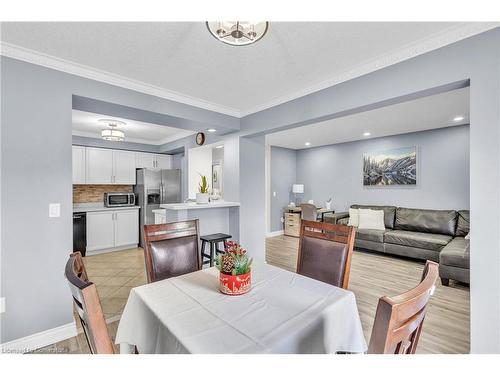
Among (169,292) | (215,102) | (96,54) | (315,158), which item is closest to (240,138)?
(215,102)

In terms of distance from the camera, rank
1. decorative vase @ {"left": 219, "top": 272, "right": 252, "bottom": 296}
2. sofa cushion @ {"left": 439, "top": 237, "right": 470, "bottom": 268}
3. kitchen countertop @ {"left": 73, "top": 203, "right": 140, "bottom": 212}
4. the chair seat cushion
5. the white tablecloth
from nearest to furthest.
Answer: the white tablecloth
decorative vase @ {"left": 219, "top": 272, "right": 252, "bottom": 296}
sofa cushion @ {"left": 439, "top": 237, "right": 470, "bottom": 268}
the chair seat cushion
kitchen countertop @ {"left": 73, "top": 203, "right": 140, "bottom": 212}

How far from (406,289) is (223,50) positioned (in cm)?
344

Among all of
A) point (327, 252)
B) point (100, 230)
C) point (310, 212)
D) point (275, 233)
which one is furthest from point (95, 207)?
point (327, 252)

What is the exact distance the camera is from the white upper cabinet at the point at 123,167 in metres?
5.27

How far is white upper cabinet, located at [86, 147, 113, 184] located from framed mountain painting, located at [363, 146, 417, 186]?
5651mm

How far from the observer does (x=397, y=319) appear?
672 mm

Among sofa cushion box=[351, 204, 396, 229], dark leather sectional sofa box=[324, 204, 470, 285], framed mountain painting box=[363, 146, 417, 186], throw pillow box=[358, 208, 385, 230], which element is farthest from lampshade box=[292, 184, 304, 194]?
sofa cushion box=[351, 204, 396, 229]

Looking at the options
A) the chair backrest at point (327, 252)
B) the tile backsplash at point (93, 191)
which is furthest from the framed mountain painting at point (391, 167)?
the tile backsplash at point (93, 191)

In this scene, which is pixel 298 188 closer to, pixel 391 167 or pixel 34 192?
pixel 391 167

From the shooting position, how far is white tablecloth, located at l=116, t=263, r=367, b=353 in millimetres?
961

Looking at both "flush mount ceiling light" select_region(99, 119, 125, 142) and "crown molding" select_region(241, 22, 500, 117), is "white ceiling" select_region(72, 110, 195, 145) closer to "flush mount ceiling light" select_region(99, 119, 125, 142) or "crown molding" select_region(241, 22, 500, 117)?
"flush mount ceiling light" select_region(99, 119, 125, 142)

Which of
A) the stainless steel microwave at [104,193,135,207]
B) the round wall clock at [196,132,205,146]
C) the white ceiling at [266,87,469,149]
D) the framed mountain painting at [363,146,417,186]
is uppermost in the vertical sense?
the white ceiling at [266,87,469,149]

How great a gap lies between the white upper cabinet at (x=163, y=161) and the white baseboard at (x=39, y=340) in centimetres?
417

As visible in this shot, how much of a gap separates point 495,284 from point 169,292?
6.78ft
